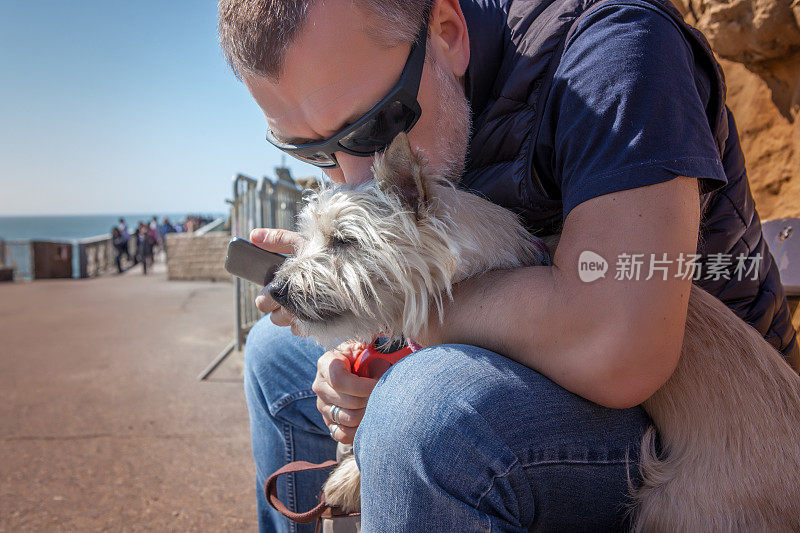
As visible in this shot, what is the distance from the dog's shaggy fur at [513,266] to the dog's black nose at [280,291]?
0.06ft

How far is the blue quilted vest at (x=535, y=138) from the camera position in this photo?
5.02 ft

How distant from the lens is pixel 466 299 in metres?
1.53

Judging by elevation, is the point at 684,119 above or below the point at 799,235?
above

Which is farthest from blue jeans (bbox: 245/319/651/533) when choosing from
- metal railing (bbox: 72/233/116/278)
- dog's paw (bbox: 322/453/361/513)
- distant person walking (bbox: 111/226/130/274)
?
distant person walking (bbox: 111/226/130/274)

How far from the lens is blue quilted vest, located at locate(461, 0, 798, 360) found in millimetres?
1530

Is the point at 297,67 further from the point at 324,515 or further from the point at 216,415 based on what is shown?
the point at 216,415

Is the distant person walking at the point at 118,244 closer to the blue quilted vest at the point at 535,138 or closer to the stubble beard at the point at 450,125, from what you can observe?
the stubble beard at the point at 450,125

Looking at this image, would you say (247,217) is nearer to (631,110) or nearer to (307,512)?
(307,512)

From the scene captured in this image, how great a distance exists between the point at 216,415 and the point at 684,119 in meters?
4.56

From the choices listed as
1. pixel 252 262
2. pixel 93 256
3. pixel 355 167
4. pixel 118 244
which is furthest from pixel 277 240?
pixel 118 244

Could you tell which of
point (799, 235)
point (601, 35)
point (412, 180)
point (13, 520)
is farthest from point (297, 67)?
point (13, 520)

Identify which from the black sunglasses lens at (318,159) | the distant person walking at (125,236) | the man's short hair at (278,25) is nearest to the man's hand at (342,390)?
the black sunglasses lens at (318,159)

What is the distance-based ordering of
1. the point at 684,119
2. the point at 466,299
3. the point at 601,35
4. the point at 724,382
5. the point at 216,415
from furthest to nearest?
1. the point at 216,415
2. the point at 466,299
3. the point at 724,382
4. the point at 601,35
5. the point at 684,119

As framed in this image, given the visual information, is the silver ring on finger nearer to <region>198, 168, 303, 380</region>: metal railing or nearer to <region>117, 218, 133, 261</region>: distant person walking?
<region>198, 168, 303, 380</region>: metal railing
